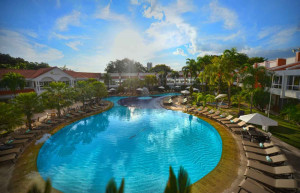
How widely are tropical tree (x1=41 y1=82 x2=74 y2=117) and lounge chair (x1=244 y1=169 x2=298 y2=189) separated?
20.6 metres

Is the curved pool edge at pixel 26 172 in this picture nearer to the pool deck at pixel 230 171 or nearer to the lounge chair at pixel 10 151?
the lounge chair at pixel 10 151

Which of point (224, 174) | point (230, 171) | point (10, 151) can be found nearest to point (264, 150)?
point (230, 171)

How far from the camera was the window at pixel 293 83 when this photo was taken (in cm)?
1487

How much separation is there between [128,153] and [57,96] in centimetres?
1380

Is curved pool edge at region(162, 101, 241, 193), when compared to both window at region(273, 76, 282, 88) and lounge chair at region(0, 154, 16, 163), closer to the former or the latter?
lounge chair at region(0, 154, 16, 163)

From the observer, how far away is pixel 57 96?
18391 millimetres

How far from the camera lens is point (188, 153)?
11.1 m

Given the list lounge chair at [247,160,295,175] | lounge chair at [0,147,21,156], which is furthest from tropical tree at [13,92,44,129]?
lounge chair at [247,160,295,175]

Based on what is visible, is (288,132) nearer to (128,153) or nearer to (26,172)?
(128,153)

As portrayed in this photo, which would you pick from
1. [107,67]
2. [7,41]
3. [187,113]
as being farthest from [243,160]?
[107,67]

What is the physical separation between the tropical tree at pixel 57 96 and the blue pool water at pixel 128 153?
343 centimetres

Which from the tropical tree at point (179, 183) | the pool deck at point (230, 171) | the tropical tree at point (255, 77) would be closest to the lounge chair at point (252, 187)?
the pool deck at point (230, 171)

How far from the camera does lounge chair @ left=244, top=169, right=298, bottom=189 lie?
588 centimetres

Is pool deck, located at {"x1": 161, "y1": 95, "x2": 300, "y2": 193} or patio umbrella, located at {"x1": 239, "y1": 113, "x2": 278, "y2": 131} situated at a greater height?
patio umbrella, located at {"x1": 239, "y1": 113, "x2": 278, "y2": 131}
